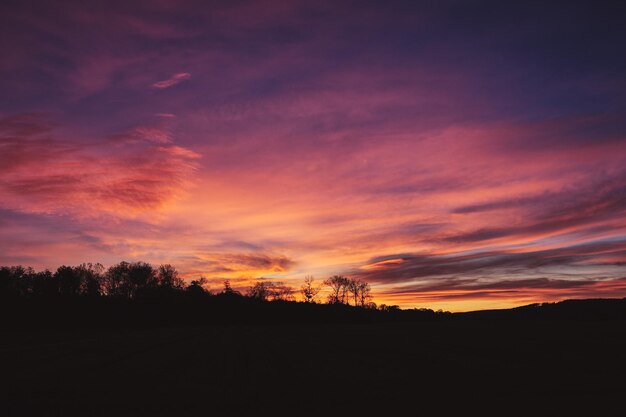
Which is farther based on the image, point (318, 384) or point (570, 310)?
point (570, 310)

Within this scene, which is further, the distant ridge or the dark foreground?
the distant ridge

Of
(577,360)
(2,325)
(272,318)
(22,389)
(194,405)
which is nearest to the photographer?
(194,405)

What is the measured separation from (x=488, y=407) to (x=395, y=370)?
7215 millimetres

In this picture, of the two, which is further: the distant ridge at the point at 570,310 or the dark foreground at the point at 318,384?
the distant ridge at the point at 570,310

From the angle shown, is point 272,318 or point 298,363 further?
point 272,318

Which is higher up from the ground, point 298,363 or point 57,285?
point 57,285

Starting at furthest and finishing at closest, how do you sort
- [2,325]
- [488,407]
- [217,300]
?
[217,300], [2,325], [488,407]

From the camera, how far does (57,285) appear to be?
154 m

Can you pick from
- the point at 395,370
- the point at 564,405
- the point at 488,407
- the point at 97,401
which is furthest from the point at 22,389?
the point at 564,405

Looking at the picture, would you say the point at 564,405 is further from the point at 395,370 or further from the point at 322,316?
the point at 322,316

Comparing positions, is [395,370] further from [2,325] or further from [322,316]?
[322,316]

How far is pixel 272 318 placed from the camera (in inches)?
4813

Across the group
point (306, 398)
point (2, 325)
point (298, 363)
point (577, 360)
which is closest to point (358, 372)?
point (298, 363)

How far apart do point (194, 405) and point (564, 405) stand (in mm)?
9675
